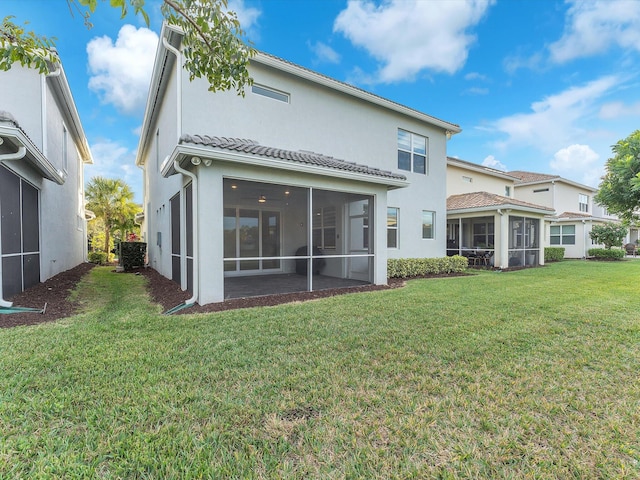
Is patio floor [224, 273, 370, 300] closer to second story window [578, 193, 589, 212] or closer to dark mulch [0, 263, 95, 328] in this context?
dark mulch [0, 263, 95, 328]

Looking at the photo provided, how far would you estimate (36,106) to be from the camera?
8.84 metres

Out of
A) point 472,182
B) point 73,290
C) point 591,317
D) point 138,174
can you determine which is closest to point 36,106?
point 73,290

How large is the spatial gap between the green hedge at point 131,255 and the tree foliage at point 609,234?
100 feet

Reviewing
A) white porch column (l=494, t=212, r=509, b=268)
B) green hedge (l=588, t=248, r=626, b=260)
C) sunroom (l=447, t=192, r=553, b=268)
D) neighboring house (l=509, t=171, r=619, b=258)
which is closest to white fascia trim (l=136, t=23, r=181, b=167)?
sunroom (l=447, t=192, r=553, b=268)

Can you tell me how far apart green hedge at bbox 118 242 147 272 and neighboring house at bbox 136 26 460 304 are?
25.6 inches

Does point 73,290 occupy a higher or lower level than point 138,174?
lower

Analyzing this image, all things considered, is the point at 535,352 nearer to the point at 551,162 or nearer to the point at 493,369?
the point at 493,369

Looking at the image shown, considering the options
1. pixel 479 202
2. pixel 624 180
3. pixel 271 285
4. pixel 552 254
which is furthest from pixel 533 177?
pixel 271 285

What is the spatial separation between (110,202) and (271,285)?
63.1 ft

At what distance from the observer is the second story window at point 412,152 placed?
13586 mm

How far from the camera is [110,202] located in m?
22.1

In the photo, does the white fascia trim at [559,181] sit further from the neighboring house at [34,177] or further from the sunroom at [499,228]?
the neighboring house at [34,177]

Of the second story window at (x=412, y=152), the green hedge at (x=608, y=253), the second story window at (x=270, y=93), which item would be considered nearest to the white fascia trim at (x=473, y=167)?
the second story window at (x=412, y=152)

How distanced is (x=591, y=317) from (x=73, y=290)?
41.1 ft
